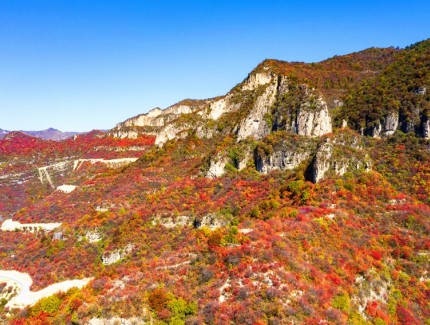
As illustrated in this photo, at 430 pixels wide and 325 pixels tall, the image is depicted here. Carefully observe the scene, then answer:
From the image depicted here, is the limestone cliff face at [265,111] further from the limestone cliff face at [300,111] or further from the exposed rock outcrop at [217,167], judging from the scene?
the exposed rock outcrop at [217,167]

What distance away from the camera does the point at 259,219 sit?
51344 millimetres

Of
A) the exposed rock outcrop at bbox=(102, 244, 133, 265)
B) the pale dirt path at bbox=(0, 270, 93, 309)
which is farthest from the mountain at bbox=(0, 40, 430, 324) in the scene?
the pale dirt path at bbox=(0, 270, 93, 309)

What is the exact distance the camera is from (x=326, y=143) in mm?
60750

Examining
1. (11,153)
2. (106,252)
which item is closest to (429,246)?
(106,252)

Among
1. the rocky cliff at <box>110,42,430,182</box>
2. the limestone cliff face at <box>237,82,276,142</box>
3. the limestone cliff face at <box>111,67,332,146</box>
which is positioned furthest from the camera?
the limestone cliff face at <box>237,82,276,142</box>

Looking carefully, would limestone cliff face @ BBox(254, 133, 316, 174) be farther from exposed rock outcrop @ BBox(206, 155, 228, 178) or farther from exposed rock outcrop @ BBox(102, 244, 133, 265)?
exposed rock outcrop @ BBox(102, 244, 133, 265)

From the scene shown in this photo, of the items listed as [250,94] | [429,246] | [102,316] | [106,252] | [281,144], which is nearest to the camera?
[102,316]

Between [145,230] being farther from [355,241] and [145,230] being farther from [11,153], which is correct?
[11,153]

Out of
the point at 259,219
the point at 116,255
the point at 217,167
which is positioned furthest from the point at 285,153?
the point at 116,255

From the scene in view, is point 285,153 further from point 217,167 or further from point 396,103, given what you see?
point 396,103

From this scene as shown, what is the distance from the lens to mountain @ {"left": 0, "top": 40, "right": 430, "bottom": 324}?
30.0m

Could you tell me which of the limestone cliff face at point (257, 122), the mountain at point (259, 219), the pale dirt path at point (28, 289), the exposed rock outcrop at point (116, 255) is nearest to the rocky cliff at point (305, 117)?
the limestone cliff face at point (257, 122)

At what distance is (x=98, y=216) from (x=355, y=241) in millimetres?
53924

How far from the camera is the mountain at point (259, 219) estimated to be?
98.5 ft
